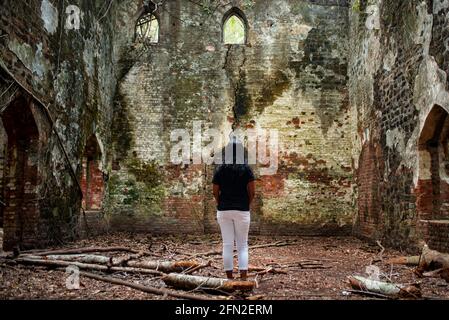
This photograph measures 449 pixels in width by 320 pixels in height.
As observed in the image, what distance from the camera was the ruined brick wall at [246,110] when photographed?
10734 mm

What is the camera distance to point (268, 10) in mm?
11281

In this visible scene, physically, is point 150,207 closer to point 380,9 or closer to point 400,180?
point 400,180

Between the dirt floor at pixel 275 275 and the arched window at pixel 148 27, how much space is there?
5.72m

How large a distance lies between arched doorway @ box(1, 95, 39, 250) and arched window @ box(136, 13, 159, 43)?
17.8 feet

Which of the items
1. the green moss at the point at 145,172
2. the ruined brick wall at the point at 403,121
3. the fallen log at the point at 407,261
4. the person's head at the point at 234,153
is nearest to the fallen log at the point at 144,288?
the person's head at the point at 234,153

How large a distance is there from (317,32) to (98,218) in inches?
303

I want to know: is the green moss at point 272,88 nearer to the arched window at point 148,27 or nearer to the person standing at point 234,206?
the arched window at point 148,27

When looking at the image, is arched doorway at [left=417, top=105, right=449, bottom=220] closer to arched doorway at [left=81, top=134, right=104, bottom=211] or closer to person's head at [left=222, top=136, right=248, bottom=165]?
person's head at [left=222, top=136, right=248, bottom=165]

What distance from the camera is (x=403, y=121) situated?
299 inches

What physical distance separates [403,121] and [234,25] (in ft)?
22.0

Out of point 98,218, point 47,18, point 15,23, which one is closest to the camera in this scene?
point 15,23

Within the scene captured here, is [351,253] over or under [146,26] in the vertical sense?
under
